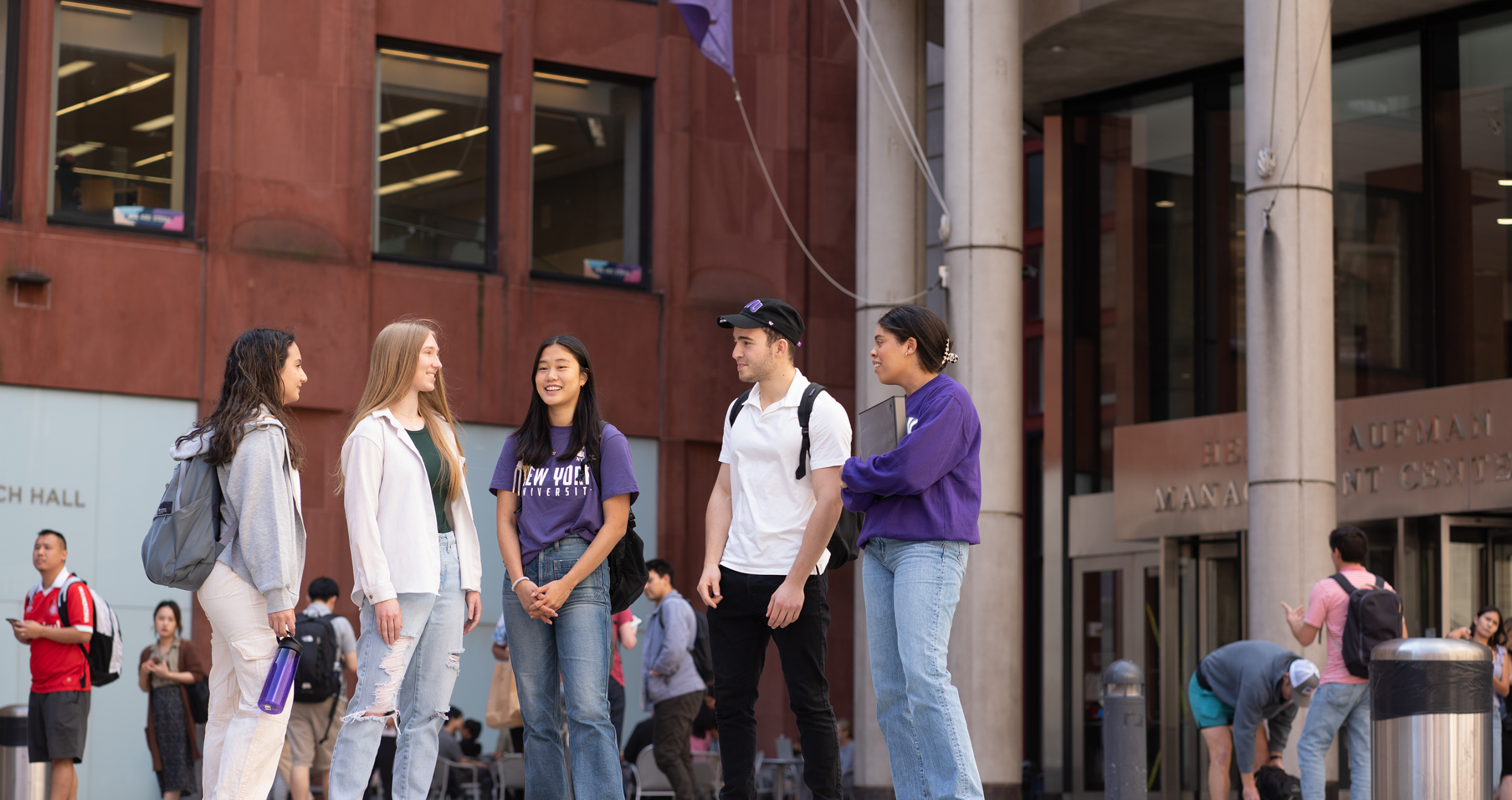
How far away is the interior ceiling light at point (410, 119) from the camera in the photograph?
19656 mm

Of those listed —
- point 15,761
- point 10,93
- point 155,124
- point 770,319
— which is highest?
point 10,93

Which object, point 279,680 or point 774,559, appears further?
point 774,559

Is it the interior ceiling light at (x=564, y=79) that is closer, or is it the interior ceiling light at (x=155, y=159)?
the interior ceiling light at (x=155, y=159)

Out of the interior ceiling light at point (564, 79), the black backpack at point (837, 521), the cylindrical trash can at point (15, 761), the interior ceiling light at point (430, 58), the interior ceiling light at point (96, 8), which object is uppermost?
the interior ceiling light at point (96, 8)

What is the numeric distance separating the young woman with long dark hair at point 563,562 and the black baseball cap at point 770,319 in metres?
0.70

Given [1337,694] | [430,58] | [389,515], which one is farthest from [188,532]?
[430,58]

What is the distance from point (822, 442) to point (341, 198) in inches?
491

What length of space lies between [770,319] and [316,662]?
26.0 feet

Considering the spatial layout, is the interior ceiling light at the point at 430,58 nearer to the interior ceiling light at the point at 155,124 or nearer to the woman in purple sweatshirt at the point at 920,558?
the interior ceiling light at the point at 155,124

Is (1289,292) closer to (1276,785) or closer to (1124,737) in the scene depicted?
(1276,785)

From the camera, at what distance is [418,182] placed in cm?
1973

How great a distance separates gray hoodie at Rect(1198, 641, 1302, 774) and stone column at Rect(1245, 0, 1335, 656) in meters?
2.34

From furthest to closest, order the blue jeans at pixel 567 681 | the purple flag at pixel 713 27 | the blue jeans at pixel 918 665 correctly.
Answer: the purple flag at pixel 713 27, the blue jeans at pixel 567 681, the blue jeans at pixel 918 665

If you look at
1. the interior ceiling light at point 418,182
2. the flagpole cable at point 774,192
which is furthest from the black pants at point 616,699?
the interior ceiling light at point 418,182
